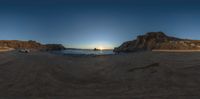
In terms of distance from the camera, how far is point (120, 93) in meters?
11.0

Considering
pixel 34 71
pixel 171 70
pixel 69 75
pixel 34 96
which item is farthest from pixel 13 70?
pixel 171 70

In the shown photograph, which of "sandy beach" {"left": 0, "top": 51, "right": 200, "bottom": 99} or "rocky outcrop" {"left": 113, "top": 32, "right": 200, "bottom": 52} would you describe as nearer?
"sandy beach" {"left": 0, "top": 51, "right": 200, "bottom": 99}

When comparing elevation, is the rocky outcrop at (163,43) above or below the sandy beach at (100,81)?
above

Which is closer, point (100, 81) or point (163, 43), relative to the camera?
point (100, 81)

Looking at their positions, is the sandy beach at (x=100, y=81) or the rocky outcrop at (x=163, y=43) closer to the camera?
the sandy beach at (x=100, y=81)

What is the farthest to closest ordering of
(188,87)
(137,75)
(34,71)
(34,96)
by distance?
(34,71), (137,75), (188,87), (34,96)

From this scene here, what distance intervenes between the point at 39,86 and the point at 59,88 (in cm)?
102

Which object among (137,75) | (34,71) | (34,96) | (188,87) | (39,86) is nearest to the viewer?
(34,96)

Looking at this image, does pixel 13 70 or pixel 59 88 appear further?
pixel 13 70

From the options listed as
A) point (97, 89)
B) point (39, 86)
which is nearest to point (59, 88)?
point (39, 86)

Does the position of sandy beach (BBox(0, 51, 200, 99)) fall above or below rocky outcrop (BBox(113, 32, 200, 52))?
below

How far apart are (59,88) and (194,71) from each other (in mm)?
7441

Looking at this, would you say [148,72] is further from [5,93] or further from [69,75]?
[5,93]

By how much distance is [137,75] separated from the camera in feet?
47.3
